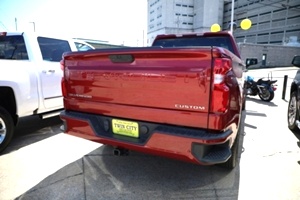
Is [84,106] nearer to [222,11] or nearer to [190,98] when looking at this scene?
[190,98]

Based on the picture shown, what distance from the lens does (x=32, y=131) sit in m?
4.91

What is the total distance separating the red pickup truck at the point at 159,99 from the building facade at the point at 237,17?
61.4 meters

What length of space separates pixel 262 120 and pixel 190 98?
4.59m

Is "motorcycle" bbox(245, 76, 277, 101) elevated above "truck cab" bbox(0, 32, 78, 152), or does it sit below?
below

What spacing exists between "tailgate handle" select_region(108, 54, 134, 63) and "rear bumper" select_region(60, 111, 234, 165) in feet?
2.17

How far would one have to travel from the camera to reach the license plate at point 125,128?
2.58 metres

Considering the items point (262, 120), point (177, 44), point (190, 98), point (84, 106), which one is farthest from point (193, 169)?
point (262, 120)

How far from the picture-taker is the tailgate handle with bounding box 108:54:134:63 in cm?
250

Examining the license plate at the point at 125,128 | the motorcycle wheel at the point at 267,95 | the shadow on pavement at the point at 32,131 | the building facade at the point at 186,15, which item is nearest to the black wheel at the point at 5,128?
the shadow on pavement at the point at 32,131

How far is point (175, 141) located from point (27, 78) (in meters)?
3.05

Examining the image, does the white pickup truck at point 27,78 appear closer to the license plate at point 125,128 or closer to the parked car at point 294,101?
the license plate at point 125,128

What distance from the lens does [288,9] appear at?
60.1 meters

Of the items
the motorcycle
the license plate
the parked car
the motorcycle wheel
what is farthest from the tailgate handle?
the motorcycle wheel

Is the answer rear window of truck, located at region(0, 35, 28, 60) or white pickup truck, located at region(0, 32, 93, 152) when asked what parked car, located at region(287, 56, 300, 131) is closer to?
→ white pickup truck, located at region(0, 32, 93, 152)
